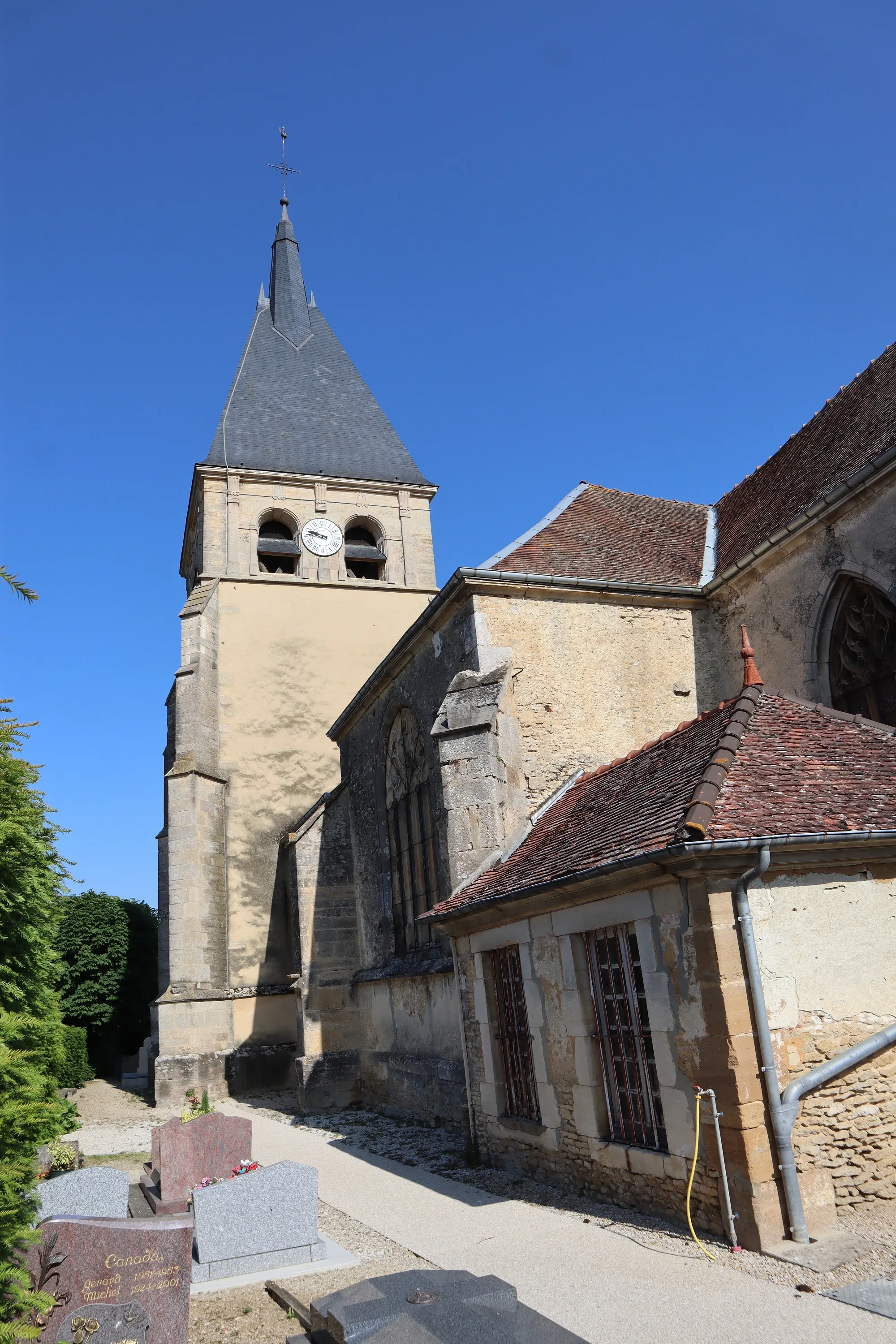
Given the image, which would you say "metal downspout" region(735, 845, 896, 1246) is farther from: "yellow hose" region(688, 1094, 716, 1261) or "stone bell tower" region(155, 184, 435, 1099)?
"stone bell tower" region(155, 184, 435, 1099)

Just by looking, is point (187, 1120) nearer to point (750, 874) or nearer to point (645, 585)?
point (750, 874)

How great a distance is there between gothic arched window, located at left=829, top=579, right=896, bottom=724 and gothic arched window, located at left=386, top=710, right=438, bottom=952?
5.20 metres

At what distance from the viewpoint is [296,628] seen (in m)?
21.0

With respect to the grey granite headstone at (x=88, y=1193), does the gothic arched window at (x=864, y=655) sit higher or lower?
higher

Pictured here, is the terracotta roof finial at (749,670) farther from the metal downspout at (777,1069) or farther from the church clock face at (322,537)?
the church clock face at (322,537)

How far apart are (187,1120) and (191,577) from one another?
1665 cm

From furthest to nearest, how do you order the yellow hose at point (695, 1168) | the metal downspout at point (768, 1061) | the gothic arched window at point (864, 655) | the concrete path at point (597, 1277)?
the gothic arched window at point (864, 655), the yellow hose at point (695, 1168), the metal downspout at point (768, 1061), the concrete path at point (597, 1277)

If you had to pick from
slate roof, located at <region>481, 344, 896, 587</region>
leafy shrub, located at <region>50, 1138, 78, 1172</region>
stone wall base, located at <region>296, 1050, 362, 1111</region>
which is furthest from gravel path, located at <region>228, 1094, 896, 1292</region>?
slate roof, located at <region>481, 344, 896, 587</region>

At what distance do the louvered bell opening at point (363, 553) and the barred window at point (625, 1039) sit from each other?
1656 centimetres

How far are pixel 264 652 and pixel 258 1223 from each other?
1510 centimetres

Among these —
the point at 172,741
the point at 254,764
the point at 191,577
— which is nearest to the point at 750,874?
the point at 254,764

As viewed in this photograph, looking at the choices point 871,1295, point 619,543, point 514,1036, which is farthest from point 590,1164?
point 619,543

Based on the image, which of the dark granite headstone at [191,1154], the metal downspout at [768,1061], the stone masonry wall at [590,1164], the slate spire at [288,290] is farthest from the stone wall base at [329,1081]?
the slate spire at [288,290]

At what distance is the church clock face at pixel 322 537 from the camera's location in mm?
22328
